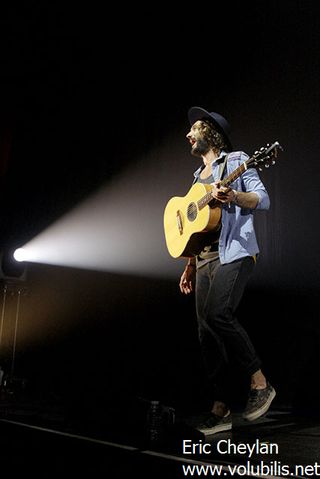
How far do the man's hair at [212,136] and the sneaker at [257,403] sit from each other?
52.0 inches

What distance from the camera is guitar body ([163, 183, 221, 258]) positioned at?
7.46 ft

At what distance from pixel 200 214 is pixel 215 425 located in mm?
1029

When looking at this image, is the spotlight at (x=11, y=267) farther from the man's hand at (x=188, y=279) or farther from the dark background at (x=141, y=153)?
the man's hand at (x=188, y=279)

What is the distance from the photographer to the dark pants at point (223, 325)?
2.08 metres

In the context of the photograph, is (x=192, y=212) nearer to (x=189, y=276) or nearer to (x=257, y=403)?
(x=189, y=276)

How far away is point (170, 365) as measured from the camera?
3924 mm

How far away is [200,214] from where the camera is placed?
2332 mm

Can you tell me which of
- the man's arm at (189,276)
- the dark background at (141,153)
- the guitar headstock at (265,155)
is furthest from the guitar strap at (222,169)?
the dark background at (141,153)

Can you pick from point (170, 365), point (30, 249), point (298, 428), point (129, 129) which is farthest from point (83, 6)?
point (298, 428)

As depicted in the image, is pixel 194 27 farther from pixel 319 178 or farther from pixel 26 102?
pixel 26 102

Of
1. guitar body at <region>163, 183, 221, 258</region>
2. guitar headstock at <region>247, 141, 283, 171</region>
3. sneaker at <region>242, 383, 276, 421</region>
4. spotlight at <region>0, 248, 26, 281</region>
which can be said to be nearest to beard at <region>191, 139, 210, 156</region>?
guitar body at <region>163, 183, 221, 258</region>

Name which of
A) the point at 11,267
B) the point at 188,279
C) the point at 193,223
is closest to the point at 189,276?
the point at 188,279

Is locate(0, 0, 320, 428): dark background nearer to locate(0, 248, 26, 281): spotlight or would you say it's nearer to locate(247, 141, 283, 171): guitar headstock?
locate(0, 248, 26, 281): spotlight

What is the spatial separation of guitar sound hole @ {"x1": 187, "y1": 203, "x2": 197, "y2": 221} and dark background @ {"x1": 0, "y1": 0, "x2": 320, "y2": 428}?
0.98 meters
